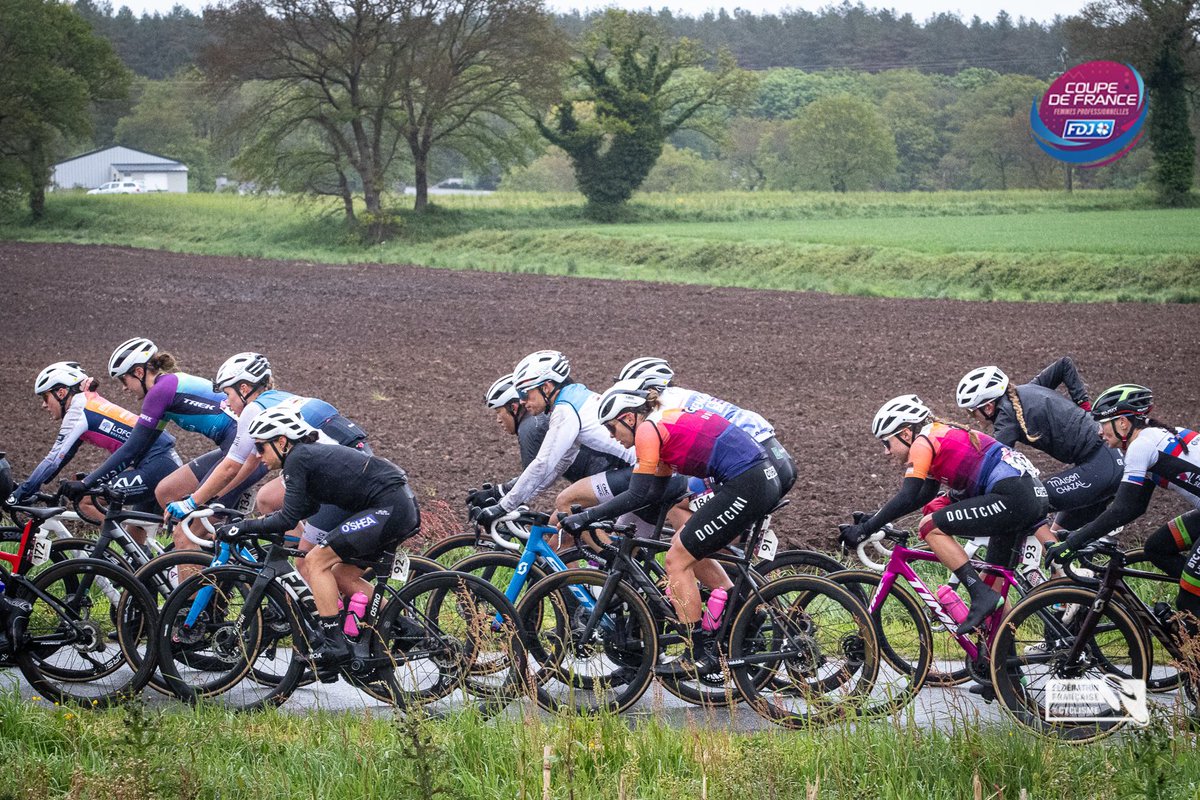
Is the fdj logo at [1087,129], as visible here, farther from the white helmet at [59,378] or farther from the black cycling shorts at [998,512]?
the white helmet at [59,378]

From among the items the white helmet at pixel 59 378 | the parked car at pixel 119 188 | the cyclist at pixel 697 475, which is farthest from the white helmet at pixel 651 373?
the parked car at pixel 119 188

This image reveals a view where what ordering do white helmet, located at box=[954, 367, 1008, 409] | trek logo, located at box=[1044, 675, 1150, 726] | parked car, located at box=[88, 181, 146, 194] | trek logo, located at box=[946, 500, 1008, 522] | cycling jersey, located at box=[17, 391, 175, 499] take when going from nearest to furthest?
trek logo, located at box=[1044, 675, 1150, 726]
trek logo, located at box=[946, 500, 1008, 522]
white helmet, located at box=[954, 367, 1008, 409]
cycling jersey, located at box=[17, 391, 175, 499]
parked car, located at box=[88, 181, 146, 194]

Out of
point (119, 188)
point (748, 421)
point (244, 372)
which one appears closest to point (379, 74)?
point (119, 188)

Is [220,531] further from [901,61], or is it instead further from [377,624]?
[901,61]

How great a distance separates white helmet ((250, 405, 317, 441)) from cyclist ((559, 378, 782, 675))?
1.55m

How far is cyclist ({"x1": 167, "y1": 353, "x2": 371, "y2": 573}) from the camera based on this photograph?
7.93 m

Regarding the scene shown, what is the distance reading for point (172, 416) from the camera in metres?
9.00

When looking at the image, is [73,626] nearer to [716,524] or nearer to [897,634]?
[716,524]

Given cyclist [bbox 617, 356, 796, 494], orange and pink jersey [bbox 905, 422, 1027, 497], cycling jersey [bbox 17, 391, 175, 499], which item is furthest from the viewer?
cycling jersey [bbox 17, 391, 175, 499]

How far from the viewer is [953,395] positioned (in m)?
18.4

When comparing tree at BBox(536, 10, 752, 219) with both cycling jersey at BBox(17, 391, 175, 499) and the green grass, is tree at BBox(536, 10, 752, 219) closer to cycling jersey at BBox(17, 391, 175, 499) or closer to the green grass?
cycling jersey at BBox(17, 391, 175, 499)

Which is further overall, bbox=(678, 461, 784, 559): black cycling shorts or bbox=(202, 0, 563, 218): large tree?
bbox=(202, 0, 563, 218): large tree

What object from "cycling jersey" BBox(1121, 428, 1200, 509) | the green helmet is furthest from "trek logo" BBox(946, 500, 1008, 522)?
the green helmet

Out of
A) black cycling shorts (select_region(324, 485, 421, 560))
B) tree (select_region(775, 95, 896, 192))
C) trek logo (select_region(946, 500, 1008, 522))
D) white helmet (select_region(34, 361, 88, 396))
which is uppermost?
tree (select_region(775, 95, 896, 192))
